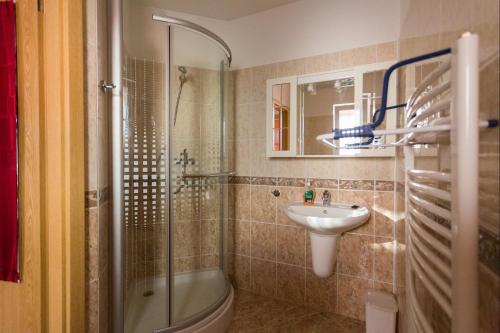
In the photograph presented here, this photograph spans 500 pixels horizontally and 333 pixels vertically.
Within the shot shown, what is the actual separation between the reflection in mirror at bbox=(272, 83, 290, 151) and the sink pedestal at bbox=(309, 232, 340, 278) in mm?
789

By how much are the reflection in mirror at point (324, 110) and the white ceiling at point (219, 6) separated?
0.80 metres

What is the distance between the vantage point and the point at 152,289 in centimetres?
167

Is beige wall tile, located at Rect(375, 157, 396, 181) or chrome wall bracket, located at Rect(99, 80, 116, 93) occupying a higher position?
chrome wall bracket, located at Rect(99, 80, 116, 93)

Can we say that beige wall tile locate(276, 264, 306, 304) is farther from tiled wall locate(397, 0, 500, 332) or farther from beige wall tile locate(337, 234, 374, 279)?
tiled wall locate(397, 0, 500, 332)

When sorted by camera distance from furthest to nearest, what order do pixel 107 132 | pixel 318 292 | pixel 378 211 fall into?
pixel 318 292 < pixel 378 211 < pixel 107 132

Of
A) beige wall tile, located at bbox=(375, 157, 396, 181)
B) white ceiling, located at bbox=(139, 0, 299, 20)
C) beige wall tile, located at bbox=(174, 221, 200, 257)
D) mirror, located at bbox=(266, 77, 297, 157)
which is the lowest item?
beige wall tile, located at bbox=(174, 221, 200, 257)

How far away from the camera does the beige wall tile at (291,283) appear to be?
211 centimetres

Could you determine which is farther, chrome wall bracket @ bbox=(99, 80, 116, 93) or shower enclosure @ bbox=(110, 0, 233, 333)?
shower enclosure @ bbox=(110, 0, 233, 333)

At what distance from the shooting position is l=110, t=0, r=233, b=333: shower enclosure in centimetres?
142

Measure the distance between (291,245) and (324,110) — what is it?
3.80ft

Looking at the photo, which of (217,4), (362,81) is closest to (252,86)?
(217,4)

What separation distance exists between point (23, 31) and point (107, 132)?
0.52 meters

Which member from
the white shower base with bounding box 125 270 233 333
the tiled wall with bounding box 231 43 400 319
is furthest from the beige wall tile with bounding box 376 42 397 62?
the white shower base with bounding box 125 270 233 333

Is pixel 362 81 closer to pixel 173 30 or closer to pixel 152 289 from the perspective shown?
pixel 173 30
